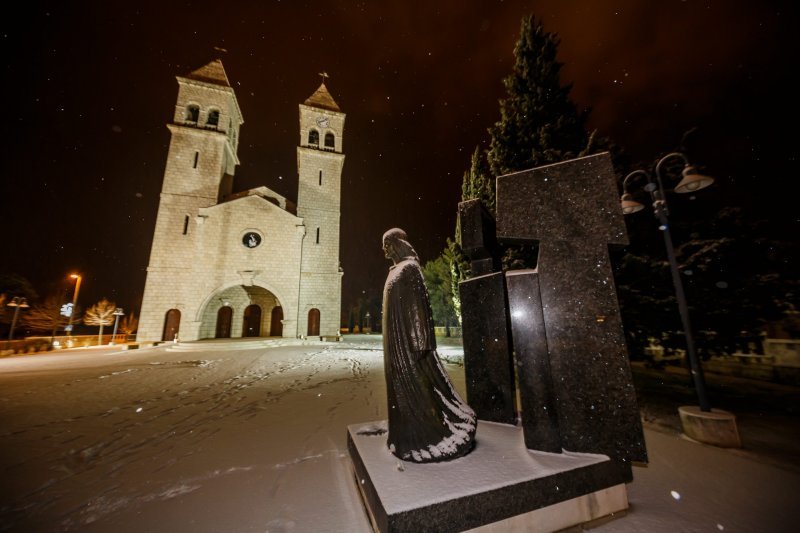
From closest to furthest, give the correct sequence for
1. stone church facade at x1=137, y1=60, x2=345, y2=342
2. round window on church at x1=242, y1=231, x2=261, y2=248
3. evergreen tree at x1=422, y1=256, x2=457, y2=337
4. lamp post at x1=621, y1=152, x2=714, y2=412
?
lamp post at x1=621, y1=152, x2=714, y2=412
stone church facade at x1=137, y1=60, x2=345, y2=342
round window on church at x1=242, y1=231, x2=261, y2=248
evergreen tree at x1=422, y1=256, x2=457, y2=337

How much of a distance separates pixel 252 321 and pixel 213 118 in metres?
15.6

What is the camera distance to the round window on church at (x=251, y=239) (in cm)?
1945

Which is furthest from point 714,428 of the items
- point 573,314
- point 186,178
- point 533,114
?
point 186,178

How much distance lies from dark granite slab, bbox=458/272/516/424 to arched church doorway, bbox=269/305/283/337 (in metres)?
20.3

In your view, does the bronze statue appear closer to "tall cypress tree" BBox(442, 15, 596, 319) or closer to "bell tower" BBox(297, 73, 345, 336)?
"tall cypress tree" BBox(442, 15, 596, 319)

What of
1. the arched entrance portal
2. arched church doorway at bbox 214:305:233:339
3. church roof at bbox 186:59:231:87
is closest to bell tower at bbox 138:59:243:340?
church roof at bbox 186:59:231:87

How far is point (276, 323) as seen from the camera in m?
21.4

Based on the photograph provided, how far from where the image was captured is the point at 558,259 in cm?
289

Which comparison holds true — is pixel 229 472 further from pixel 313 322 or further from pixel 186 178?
pixel 186 178

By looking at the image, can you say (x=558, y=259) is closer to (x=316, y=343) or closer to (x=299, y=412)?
(x=299, y=412)

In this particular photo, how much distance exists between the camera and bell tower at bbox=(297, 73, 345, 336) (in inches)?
792

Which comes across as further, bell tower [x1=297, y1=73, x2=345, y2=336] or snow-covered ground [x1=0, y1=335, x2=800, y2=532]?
bell tower [x1=297, y1=73, x2=345, y2=336]

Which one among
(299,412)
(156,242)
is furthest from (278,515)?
(156,242)

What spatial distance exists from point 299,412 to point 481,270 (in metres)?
4.13
